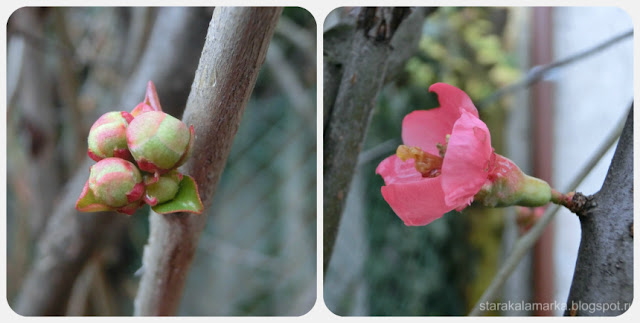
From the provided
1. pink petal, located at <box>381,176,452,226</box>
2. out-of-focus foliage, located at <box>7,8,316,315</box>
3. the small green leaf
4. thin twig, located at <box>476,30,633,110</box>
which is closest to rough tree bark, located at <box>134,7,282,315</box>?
the small green leaf

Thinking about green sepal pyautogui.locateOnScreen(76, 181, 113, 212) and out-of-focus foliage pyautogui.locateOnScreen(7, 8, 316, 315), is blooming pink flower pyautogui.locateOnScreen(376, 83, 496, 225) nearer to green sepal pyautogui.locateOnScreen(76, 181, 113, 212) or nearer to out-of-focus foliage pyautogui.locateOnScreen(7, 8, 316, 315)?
green sepal pyautogui.locateOnScreen(76, 181, 113, 212)

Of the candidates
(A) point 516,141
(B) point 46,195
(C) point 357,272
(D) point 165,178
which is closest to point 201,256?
(B) point 46,195

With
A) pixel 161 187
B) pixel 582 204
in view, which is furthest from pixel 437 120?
pixel 161 187

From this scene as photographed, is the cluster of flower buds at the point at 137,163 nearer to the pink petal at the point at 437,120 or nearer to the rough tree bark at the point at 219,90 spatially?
the rough tree bark at the point at 219,90

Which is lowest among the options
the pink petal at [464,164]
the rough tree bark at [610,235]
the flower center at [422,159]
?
the rough tree bark at [610,235]

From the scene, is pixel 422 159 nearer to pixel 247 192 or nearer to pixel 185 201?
pixel 185 201

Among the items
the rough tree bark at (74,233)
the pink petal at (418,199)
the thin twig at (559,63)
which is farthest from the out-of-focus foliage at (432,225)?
the pink petal at (418,199)
